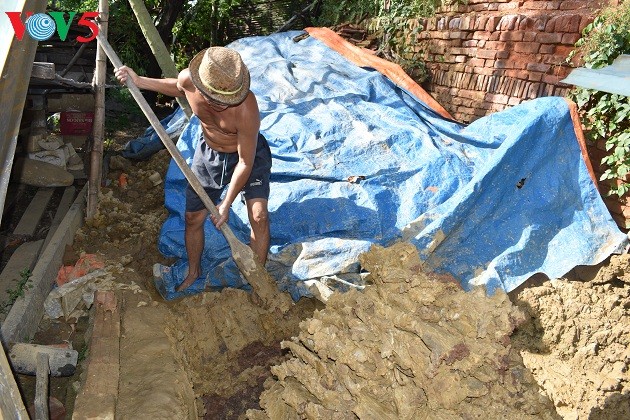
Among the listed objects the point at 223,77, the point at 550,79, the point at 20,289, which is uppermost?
the point at 223,77

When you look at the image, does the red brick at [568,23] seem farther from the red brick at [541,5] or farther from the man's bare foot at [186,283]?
the man's bare foot at [186,283]

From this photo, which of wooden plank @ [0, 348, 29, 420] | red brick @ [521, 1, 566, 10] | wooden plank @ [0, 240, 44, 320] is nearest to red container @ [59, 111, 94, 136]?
wooden plank @ [0, 240, 44, 320]

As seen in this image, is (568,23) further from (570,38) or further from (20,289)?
(20,289)

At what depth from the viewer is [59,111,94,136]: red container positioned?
6203 millimetres

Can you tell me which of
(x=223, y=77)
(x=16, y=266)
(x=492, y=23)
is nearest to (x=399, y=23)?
(x=492, y=23)

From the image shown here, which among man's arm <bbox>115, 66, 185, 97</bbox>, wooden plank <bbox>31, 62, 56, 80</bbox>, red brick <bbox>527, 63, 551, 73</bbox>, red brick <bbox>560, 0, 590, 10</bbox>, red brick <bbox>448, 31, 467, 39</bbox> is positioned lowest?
man's arm <bbox>115, 66, 185, 97</bbox>

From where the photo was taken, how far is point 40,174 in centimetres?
511

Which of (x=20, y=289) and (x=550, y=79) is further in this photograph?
(x=550, y=79)

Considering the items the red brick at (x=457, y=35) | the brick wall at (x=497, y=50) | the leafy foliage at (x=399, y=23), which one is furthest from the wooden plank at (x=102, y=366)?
the leafy foliage at (x=399, y=23)

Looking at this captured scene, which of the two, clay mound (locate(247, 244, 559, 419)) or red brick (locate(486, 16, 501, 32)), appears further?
red brick (locate(486, 16, 501, 32))

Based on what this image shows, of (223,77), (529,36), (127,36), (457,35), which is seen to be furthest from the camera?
(127,36)

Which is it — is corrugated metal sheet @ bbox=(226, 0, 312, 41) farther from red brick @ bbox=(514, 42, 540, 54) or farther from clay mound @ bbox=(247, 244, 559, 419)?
clay mound @ bbox=(247, 244, 559, 419)

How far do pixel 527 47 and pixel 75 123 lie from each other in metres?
5.01

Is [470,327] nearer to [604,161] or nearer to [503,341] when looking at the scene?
[503,341]
